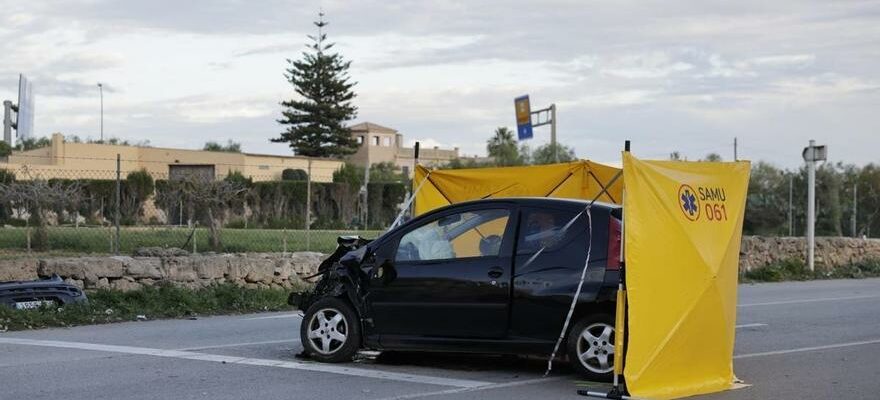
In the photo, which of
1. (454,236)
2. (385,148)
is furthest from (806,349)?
(385,148)

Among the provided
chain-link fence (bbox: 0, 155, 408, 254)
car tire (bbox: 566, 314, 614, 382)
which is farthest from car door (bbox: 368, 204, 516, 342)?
chain-link fence (bbox: 0, 155, 408, 254)

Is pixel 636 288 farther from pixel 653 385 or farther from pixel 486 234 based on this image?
pixel 486 234

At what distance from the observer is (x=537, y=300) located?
348 inches

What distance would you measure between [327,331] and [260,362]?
2.23ft

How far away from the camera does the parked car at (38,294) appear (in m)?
12.7

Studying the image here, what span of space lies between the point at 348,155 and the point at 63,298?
66484 mm

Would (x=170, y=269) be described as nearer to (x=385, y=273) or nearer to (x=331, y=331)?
(x=331, y=331)

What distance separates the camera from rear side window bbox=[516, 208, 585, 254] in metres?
8.95

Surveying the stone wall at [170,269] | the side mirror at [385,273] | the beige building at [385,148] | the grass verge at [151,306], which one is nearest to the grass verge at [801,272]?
the stone wall at [170,269]

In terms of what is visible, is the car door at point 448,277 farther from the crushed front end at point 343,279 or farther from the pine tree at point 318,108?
the pine tree at point 318,108

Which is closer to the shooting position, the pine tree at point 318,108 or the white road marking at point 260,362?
the white road marking at point 260,362

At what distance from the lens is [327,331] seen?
957 centimetres

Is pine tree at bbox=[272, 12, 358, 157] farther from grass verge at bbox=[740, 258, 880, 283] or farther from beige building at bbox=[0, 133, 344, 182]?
grass verge at bbox=[740, 258, 880, 283]

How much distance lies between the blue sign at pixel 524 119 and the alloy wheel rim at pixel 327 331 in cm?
3206
